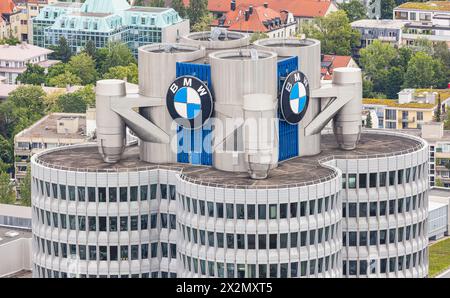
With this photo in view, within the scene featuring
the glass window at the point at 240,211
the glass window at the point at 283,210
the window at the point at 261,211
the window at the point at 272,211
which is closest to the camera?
the window at the point at 261,211

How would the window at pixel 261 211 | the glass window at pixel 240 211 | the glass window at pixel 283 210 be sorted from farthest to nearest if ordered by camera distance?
the glass window at pixel 240 211 → the glass window at pixel 283 210 → the window at pixel 261 211

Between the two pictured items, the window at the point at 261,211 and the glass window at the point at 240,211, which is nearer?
the window at the point at 261,211

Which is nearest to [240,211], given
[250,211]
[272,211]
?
[250,211]

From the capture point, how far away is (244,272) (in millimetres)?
199875

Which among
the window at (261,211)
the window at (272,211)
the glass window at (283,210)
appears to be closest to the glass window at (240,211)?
the window at (261,211)

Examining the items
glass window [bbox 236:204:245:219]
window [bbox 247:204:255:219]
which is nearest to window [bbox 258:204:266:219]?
window [bbox 247:204:255:219]

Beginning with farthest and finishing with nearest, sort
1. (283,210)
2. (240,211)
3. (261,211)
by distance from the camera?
(240,211) → (283,210) → (261,211)

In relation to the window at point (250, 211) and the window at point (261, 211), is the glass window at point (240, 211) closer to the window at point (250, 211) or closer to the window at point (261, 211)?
the window at point (250, 211)

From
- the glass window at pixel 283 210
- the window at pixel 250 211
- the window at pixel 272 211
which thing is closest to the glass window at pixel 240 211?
the window at pixel 250 211

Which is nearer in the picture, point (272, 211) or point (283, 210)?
point (272, 211)

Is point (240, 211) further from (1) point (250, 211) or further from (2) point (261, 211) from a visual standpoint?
(2) point (261, 211)
